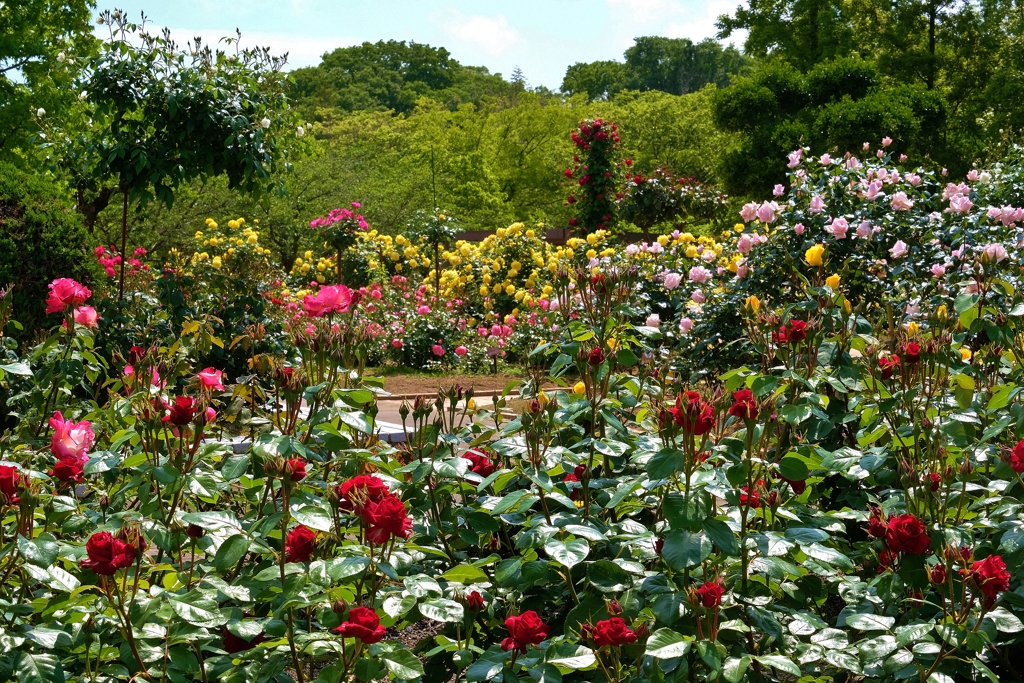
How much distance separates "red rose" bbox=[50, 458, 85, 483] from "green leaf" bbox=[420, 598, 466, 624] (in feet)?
2.70

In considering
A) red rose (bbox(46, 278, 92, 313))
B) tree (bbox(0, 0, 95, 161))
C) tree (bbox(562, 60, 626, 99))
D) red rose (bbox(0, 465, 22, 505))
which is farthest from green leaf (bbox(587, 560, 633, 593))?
tree (bbox(562, 60, 626, 99))

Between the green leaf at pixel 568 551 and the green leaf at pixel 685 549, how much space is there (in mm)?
145

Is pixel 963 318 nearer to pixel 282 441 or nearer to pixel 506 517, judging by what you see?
pixel 506 517

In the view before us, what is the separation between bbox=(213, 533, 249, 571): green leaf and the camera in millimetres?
1499

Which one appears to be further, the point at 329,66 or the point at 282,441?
the point at 329,66

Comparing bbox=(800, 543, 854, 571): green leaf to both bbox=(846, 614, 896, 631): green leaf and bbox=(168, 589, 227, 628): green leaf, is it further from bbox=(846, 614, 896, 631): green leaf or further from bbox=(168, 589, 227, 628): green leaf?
bbox=(168, 589, 227, 628): green leaf

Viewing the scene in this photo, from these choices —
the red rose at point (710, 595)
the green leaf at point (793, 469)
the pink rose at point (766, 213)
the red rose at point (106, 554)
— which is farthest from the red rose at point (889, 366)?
the pink rose at point (766, 213)

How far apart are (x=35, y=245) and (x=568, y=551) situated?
14.7 ft

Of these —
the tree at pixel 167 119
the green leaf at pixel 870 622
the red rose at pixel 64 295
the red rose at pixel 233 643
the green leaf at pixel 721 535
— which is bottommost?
the red rose at pixel 233 643

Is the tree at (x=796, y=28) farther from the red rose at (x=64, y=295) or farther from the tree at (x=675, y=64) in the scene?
the tree at (x=675, y=64)

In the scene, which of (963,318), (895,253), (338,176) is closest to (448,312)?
(895,253)

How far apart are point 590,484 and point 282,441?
2.03 feet

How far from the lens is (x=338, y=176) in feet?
70.3

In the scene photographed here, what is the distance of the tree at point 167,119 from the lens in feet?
20.1
